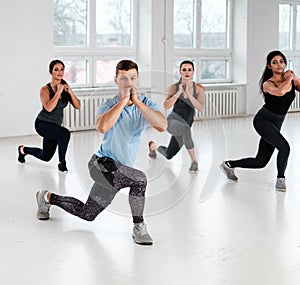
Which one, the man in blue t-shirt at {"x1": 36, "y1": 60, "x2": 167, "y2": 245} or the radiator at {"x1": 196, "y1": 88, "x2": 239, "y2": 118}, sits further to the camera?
the radiator at {"x1": 196, "y1": 88, "x2": 239, "y2": 118}

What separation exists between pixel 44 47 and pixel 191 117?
139 inches

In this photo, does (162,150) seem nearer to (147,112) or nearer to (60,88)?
(60,88)

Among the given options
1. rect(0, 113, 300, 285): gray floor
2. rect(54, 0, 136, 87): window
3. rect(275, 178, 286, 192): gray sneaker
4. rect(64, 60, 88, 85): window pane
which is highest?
rect(54, 0, 136, 87): window

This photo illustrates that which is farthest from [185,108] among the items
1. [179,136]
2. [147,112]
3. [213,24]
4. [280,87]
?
[213,24]

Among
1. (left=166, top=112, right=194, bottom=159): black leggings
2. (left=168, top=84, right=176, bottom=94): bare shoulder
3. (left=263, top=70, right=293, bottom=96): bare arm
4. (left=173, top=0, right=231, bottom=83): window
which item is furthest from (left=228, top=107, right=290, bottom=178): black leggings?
(left=173, top=0, right=231, bottom=83): window

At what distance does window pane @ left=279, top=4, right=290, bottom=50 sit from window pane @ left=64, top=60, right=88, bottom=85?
4835 mm

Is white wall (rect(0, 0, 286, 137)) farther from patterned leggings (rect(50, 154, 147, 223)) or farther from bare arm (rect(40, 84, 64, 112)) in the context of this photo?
patterned leggings (rect(50, 154, 147, 223))

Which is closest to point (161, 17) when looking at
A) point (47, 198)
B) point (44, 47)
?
point (44, 47)

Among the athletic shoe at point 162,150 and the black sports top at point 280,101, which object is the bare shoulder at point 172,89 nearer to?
the black sports top at point 280,101

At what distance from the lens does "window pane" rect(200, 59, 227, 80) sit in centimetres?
1196

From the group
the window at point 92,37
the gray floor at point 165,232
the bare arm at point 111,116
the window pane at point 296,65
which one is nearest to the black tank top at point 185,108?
the gray floor at point 165,232

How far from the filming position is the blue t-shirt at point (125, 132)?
388 cm

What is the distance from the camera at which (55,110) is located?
21.0 ft

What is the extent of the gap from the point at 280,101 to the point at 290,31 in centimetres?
816
